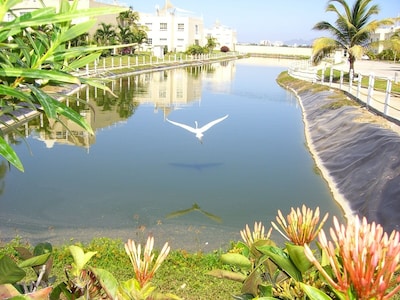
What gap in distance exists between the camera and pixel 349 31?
18453 mm

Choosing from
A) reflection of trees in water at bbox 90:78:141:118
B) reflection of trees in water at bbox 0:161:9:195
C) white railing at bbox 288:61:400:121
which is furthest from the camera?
reflection of trees in water at bbox 90:78:141:118

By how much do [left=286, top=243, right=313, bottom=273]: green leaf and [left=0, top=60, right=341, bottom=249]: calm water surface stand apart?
7.06ft

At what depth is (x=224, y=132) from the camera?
13.0 meters

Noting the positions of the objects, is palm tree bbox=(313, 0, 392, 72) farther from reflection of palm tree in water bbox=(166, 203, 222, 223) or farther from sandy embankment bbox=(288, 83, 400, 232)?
reflection of palm tree in water bbox=(166, 203, 222, 223)

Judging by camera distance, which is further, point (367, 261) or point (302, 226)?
point (302, 226)

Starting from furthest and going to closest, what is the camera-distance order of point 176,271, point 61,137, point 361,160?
point 61,137
point 361,160
point 176,271

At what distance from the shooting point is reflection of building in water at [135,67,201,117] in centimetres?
1831

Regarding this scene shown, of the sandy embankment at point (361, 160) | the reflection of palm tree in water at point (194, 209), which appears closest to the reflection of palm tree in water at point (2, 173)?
the reflection of palm tree in water at point (194, 209)

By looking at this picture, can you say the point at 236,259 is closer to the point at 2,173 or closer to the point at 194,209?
the point at 194,209

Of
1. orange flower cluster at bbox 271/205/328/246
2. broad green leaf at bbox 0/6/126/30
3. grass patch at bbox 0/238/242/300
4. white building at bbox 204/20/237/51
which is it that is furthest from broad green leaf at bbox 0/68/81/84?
white building at bbox 204/20/237/51

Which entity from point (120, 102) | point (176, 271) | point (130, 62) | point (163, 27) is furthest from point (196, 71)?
point (176, 271)

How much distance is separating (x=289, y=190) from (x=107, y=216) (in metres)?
3.23

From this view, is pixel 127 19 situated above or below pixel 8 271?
above

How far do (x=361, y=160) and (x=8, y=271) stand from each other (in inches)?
301
